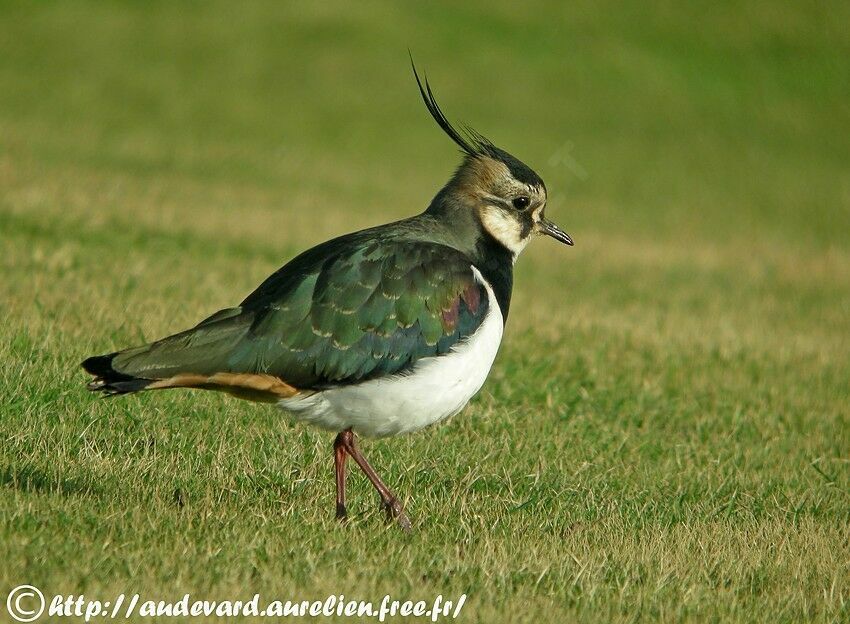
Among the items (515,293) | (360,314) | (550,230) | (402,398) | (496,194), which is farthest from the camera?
(515,293)

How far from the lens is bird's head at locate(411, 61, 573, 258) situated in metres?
7.21

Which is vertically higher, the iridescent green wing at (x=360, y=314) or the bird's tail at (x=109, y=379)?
the iridescent green wing at (x=360, y=314)

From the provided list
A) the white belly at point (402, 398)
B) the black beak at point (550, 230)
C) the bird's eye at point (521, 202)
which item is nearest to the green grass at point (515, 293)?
the white belly at point (402, 398)

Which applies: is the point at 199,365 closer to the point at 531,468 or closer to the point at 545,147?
the point at 531,468

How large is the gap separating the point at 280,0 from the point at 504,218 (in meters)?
25.2

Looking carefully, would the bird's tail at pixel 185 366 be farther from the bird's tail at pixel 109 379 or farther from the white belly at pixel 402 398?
the white belly at pixel 402 398

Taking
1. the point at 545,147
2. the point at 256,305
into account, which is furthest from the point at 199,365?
the point at 545,147

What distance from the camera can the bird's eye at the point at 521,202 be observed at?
7297 mm

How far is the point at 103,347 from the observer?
8.61 metres

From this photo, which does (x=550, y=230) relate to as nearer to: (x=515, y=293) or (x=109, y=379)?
(x=109, y=379)

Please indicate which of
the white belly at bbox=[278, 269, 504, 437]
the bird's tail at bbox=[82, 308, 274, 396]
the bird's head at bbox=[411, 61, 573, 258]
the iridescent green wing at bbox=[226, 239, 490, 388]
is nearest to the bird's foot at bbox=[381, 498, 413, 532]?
the white belly at bbox=[278, 269, 504, 437]

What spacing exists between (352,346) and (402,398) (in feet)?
1.15

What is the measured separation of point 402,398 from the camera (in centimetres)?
625

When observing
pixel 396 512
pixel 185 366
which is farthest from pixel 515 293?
pixel 185 366
